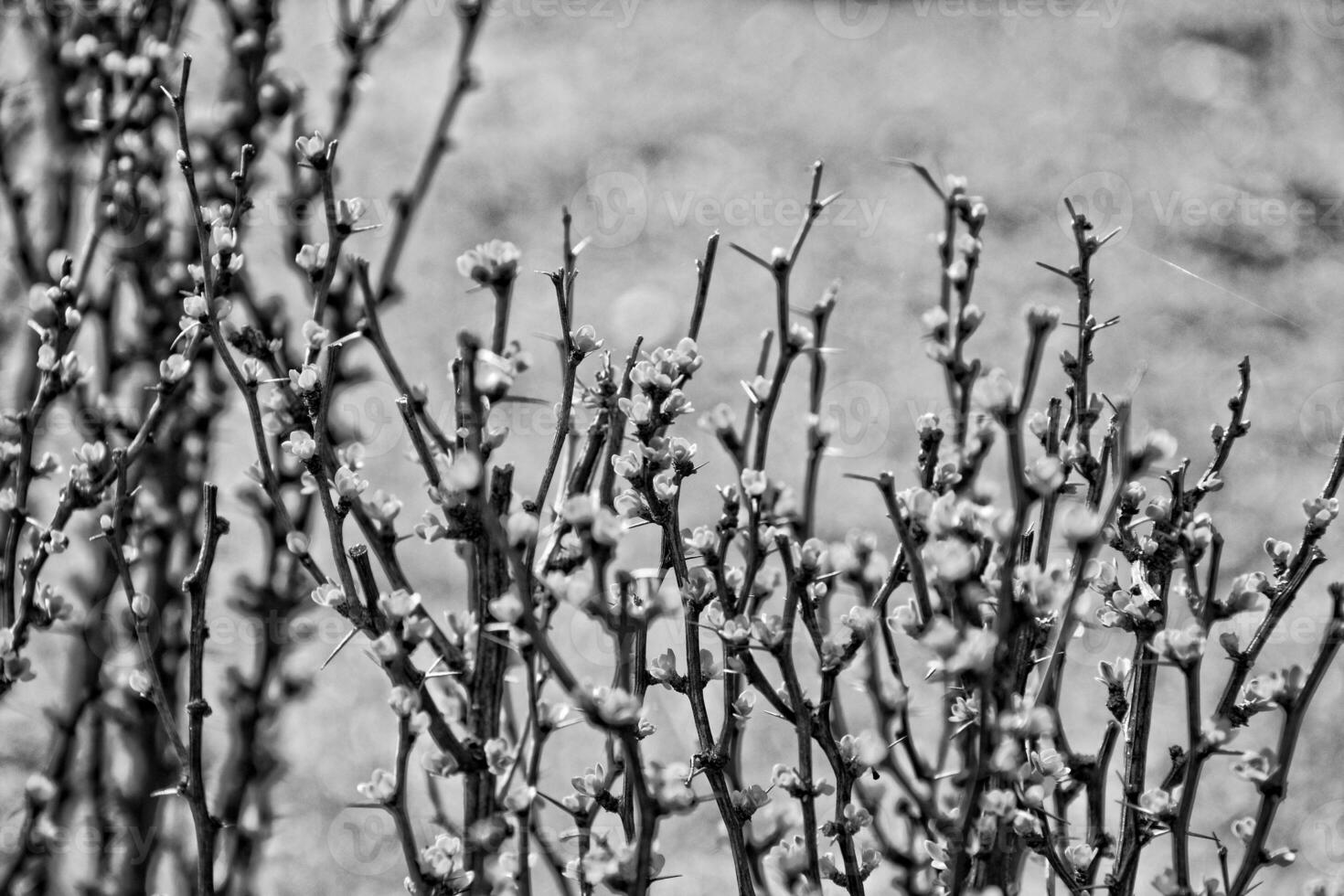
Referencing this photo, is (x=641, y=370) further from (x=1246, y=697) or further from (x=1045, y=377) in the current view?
(x=1045, y=377)

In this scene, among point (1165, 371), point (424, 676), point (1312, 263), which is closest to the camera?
point (424, 676)

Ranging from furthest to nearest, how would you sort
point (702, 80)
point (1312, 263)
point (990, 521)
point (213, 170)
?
point (702, 80) → point (1312, 263) → point (213, 170) → point (990, 521)

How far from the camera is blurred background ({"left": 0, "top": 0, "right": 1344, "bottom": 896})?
12.2ft

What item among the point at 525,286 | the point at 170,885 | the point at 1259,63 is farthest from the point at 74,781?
the point at 1259,63

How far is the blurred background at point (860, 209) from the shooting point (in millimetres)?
3721

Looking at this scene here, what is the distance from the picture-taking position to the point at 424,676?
1.05 meters

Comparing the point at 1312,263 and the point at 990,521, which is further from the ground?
the point at 1312,263

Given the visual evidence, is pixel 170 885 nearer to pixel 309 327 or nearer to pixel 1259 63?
pixel 309 327

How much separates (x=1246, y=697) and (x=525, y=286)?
13.8 feet

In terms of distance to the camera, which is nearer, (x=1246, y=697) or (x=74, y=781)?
(x=1246, y=697)

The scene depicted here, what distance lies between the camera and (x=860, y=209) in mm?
4918

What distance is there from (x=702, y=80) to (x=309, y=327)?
482cm

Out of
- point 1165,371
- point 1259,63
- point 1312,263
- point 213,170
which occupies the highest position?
point 1259,63

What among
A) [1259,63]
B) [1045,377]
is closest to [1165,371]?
[1045,377]
